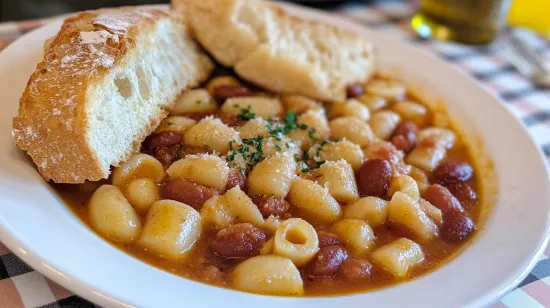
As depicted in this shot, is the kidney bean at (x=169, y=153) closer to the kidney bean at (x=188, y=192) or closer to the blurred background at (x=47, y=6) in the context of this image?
Answer: the kidney bean at (x=188, y=192)

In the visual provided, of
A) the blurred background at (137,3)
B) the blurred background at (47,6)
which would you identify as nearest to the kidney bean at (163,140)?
the blurred background at (137,3)

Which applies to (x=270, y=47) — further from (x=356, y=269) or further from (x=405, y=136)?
(x=356, y=269)

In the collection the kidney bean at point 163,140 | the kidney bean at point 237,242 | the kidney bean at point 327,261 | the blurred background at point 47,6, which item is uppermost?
the kidney bean at point 163,140

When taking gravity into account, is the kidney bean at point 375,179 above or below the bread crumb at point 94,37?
below

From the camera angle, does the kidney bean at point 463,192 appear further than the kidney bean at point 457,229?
Yes

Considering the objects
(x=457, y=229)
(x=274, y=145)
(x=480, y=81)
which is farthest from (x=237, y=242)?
(x=480, y=81)

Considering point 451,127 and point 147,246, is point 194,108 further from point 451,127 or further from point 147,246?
point 451,127
